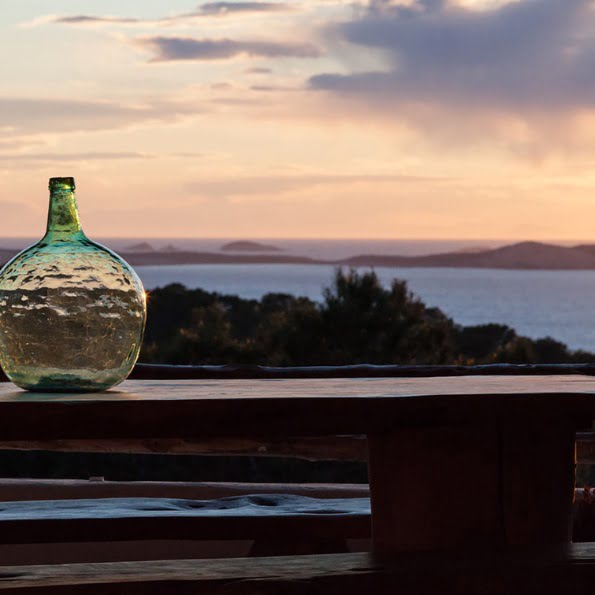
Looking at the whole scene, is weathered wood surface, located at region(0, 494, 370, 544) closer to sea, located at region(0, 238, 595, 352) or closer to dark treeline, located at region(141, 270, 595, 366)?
dark treeline, located at region(141, 270, 595, 366)

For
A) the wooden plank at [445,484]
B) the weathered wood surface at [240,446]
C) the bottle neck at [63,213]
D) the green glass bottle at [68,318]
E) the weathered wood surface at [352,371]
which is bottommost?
the weathered wood surface at [240,446]

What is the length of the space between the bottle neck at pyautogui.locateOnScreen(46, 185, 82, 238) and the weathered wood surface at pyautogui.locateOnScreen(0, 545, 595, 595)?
2.32 feet

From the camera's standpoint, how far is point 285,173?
26.9 m

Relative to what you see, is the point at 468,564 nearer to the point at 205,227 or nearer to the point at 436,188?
the point at 205,227

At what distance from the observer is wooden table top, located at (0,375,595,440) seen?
2020 millimetres

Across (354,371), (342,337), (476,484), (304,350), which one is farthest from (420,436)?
(342,337)

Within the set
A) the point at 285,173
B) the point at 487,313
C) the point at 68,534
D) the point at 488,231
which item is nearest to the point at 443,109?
the point at 285,173

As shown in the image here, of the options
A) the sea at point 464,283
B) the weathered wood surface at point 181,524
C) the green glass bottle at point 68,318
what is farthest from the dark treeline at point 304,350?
the sea at point 464,283

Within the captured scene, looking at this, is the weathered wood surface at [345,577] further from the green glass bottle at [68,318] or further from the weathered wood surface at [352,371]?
the weathered wood surface at [352,371]

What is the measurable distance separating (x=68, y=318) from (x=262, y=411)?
49cm

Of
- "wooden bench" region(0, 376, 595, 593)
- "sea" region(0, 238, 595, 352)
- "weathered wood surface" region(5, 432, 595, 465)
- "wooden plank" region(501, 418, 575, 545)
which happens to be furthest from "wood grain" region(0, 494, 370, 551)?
"sea" region(0, 238, 595, 352)

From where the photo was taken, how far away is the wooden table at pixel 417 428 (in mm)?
2025

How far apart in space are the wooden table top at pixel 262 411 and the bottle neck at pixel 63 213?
0.38 m

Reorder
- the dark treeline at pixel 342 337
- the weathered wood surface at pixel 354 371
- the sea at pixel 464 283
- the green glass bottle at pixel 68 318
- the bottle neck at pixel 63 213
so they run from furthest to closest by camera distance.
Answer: the sea at pixel 464 283 < the dark treeline at pixel 342 337 < the weathered wood surface at pixel 354 371 < the bottle neck at pixel 63 213 < the green glass bottle at pixel 68 318
